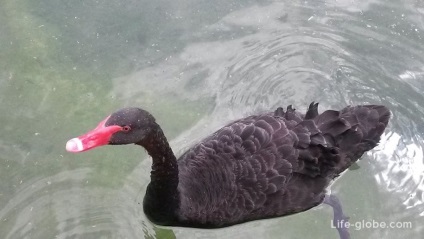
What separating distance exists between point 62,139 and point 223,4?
150cm

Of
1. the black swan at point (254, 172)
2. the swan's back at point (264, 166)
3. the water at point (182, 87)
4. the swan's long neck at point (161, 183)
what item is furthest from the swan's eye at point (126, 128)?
the water at point (182, 87)

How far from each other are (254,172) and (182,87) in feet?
3.44

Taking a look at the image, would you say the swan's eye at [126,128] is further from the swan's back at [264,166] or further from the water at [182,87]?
the water at [182,87]

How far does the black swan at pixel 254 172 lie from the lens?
3094 millimetres

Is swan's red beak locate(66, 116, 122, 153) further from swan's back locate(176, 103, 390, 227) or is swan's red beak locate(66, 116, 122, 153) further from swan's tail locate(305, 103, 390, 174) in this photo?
swan's tail locate(305, 103, 390, 174)

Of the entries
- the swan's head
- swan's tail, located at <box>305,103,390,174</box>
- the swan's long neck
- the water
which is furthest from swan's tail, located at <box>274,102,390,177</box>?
the swan's head

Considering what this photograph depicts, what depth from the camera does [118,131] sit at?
253cm

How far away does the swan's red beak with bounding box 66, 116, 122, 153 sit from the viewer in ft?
7.94

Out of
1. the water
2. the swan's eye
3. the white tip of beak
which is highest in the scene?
the white tip of beak

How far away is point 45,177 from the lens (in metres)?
3.46

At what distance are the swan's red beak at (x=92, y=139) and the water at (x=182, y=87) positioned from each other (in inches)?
37.6

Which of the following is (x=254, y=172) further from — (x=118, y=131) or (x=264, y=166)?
(x=118, y=131)

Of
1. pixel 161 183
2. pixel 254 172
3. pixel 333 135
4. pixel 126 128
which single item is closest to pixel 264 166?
pixel 254 172

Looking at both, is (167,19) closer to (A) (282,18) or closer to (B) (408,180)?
(A) (282,18)
